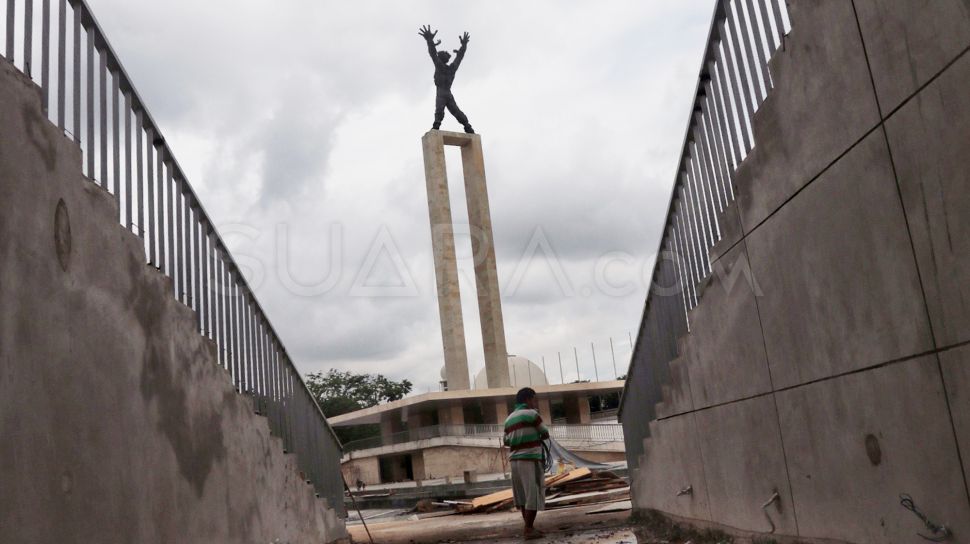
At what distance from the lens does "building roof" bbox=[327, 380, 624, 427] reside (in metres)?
39.9

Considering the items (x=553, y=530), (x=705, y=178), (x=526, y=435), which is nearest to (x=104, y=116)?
(x=705, y=178)

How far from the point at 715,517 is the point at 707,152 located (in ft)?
9.57

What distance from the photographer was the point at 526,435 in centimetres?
948

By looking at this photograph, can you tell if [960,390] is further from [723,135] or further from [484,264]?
[484,264]

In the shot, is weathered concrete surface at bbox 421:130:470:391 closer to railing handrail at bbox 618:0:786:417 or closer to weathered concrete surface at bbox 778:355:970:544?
railing handrail at bbox 618:0:786:417

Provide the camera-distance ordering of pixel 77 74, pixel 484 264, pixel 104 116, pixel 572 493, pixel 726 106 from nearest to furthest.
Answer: pixel 77 74 → pixel 104 116 → pixel 726 106 → pixel 572 493 → pixel 484 264

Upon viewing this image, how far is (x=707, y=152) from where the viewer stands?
252 inches

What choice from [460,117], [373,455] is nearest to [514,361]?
[373,455]

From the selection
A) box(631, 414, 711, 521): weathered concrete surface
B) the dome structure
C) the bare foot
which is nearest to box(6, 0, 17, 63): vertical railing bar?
box(631, 414, 711, 521): weathered concrete surface

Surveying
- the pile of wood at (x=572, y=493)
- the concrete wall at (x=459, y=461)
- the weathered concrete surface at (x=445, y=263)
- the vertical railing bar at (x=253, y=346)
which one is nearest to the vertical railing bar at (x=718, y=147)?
the vertical railing bar at (x=253, y=346)

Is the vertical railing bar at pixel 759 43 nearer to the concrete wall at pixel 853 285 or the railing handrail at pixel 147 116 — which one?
the concrete wall at pixel 853 285

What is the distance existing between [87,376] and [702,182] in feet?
15.1

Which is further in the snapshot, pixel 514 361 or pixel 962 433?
pixel 514 361

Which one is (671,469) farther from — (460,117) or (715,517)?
(460,117)
